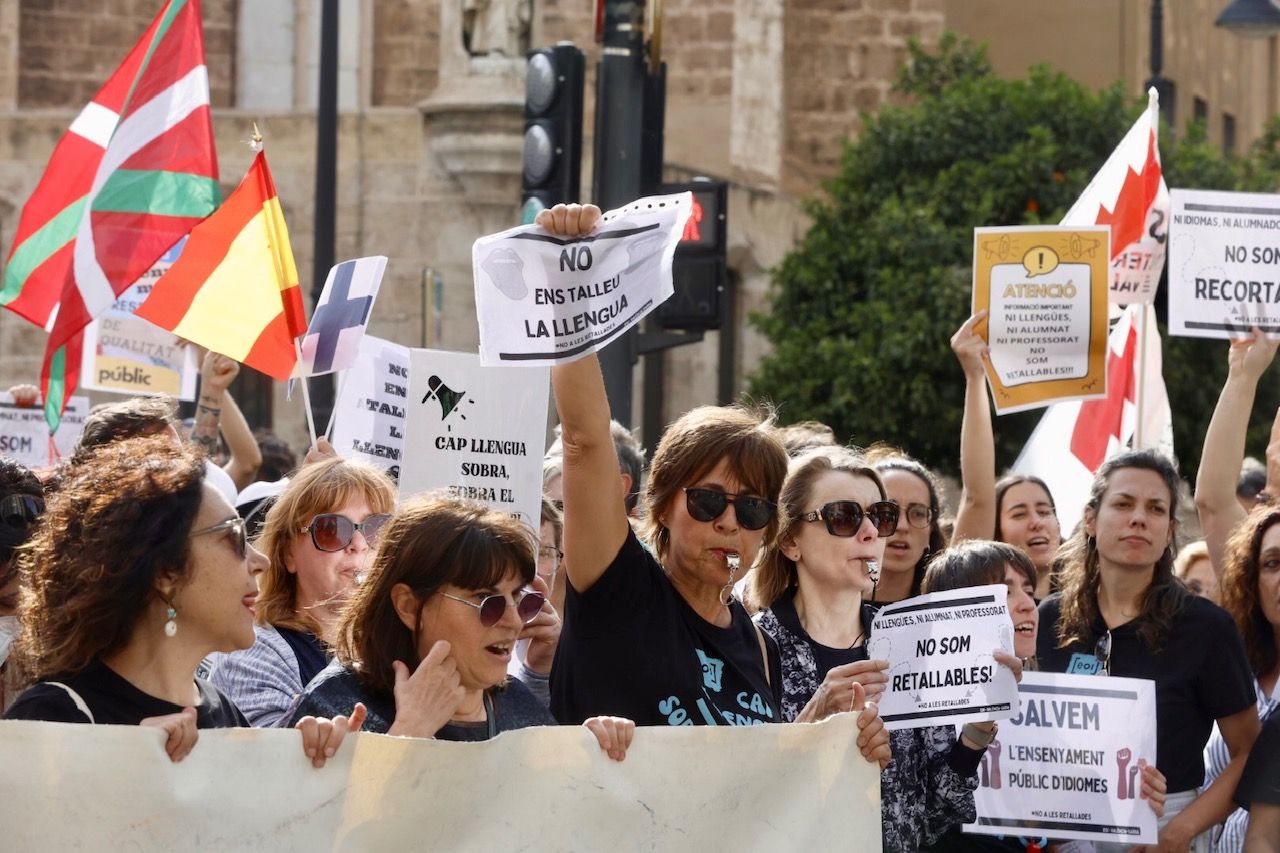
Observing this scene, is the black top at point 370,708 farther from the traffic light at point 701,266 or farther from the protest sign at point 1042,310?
the traffic light at point 701,266

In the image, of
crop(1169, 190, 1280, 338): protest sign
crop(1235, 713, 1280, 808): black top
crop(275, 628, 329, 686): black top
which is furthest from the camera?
crop(1169, 190, 1280, 338): protest sign

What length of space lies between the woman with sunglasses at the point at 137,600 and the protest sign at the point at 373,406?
2911mm

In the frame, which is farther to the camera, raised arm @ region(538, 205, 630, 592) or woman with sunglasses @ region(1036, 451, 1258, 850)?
woman with sunglasses @ region(1036, 451, 1258, 850)

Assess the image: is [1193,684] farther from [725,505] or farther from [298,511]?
[298,511]

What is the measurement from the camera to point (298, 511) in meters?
5.31

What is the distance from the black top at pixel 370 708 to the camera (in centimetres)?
410

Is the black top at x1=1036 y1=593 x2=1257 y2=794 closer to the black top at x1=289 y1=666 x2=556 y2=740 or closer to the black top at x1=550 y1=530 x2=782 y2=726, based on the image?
the black top at x1=550 y1=530 x2=782 y2=726

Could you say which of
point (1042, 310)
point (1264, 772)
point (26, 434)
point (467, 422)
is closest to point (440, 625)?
point (467, 422)

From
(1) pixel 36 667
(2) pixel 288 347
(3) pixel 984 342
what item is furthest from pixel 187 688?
(3) pixel 984 342

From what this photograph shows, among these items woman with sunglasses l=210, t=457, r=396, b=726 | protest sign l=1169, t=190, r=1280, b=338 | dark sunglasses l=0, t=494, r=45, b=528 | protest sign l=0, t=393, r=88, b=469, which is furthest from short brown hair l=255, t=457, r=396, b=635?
protest sign l=0, t=393, r=88, b=469

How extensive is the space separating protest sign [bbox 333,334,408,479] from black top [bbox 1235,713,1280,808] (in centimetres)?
278

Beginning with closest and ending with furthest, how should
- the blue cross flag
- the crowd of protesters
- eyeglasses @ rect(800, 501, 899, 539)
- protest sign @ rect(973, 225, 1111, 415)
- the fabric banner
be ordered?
the fabric banner
the crowd of protesters
eyeglasses @ rect(800, 501, 899, 539)
the blue cross flag
protest sign @ rect(973, 225, 1111, 415)

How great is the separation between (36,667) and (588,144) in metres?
12.7

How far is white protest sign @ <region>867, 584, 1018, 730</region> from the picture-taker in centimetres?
482
